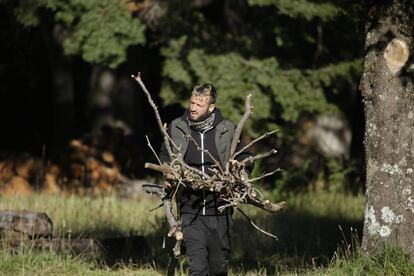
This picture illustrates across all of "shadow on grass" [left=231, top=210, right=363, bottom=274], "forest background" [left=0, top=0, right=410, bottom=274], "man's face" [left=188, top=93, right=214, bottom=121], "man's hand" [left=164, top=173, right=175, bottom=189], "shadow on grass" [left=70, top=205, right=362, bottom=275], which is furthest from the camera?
"forest background" [left=0, top=0, right=410, bottom=274]

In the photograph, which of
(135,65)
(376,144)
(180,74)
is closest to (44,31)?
(135,65)

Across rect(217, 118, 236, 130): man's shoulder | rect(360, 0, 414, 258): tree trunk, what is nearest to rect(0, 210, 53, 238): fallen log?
rect(217, 118, 236, 130): man's shoulder

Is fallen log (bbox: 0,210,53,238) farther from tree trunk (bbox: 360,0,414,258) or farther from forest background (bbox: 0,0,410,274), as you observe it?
tree trunk (bbox: 360,0,414,258)

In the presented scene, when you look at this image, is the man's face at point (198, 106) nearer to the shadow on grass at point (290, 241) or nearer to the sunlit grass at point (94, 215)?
the shadow on grass at point (290, 241)

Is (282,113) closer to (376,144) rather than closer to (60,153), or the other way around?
(60,153)

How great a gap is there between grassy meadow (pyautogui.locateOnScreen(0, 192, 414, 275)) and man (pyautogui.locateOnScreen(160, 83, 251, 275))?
4.54 feet

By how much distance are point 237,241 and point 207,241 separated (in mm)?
3459

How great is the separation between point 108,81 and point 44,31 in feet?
8.47

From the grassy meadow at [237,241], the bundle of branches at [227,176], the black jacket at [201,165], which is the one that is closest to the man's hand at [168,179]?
the bundle of branches at [227,176]

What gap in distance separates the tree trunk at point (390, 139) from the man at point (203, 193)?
1499 mm

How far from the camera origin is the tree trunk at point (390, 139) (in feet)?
27.0

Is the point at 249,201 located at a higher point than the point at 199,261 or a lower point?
higher

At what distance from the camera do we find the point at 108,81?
19359mm

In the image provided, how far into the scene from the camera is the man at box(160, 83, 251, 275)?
7477mm
